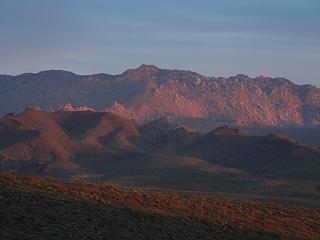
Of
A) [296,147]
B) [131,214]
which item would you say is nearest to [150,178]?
[296,147]

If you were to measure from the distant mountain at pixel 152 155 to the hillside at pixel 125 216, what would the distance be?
50842 millimetres

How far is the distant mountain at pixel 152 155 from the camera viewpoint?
106 meters

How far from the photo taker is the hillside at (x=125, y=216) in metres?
25.0

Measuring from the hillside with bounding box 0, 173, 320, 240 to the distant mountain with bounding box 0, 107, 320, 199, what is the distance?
50842 mm

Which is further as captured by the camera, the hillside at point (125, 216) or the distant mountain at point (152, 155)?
the distant mountain at point (152, 155)

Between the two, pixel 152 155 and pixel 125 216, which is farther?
pixel 152 155

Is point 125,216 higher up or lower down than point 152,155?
lower down

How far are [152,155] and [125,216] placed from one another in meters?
112

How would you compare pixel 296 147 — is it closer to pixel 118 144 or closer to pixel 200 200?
pixel 118 144

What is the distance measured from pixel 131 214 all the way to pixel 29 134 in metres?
129

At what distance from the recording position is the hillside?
24953mm

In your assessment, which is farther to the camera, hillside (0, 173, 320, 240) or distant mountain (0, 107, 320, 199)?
distant mountain (0, 107, 320, 199)

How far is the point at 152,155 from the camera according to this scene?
14075 cm

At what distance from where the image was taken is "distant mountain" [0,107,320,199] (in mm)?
106188
